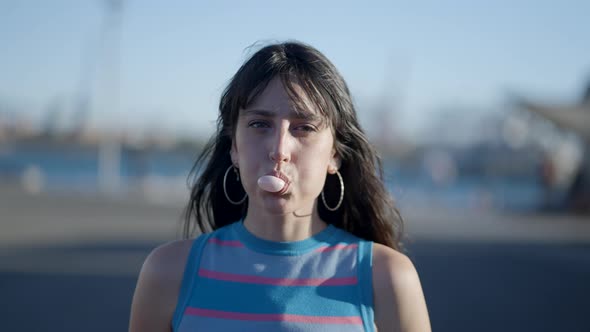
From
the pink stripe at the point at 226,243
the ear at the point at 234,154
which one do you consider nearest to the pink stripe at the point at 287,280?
the pink stripe at the point at 226,243

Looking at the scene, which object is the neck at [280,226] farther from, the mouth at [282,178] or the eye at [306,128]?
the eye at [306,128]

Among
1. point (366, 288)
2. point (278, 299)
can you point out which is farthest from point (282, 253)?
point (366, 288)

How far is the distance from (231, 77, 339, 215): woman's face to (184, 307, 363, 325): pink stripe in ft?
1.03

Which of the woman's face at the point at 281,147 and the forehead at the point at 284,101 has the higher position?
the forehead at the point at 284,101

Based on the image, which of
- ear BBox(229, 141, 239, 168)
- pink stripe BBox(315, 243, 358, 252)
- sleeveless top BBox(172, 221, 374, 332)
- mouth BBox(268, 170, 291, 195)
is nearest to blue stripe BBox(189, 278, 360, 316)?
sleeveless top BBox(172, 221, 374, 332)

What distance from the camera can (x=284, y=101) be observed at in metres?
2.00

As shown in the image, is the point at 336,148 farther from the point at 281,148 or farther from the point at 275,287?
the point at 275,287

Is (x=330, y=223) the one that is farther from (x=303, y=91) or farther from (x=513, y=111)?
(x=513, y=111)

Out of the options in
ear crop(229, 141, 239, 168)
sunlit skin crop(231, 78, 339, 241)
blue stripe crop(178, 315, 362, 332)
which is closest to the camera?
blue stripe crop(178, 315, 362, 332)

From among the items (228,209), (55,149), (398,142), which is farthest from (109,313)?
(398,142)

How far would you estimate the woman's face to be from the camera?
6.48 ft

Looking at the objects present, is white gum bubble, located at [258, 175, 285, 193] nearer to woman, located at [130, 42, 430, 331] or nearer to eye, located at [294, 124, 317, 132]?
woman, located at [130, 42, 430, 331]

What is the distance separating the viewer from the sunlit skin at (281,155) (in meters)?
1.98

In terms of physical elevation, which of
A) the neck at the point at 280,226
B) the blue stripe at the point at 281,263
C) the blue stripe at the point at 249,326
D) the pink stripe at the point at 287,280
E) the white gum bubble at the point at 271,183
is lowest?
the blue stripe at the point at 249,326
